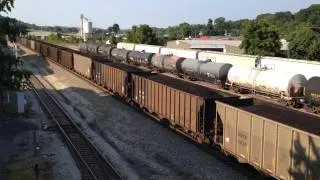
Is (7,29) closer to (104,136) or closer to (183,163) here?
(183,163)

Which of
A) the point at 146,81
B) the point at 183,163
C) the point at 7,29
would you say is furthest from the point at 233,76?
the point at 7,29

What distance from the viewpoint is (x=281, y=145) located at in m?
A: 14.9

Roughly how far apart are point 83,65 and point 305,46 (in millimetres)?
36285

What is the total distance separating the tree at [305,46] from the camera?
65.1 m

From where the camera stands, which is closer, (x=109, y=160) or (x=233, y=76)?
(x=109, y=160)

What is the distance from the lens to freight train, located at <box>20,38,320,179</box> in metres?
14.2

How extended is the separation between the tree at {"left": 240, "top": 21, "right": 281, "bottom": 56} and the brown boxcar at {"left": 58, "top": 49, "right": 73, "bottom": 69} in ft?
98.5

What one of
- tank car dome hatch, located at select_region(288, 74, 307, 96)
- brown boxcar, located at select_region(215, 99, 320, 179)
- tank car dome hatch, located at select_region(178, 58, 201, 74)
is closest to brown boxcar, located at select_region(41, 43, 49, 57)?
tank car dome hatch, located at select_region(178, 58, 201, 74)

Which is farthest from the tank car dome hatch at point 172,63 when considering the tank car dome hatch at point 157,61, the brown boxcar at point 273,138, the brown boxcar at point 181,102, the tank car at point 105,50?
the brown boxcar at point 273,138

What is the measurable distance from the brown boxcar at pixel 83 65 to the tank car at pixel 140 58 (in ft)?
39.0

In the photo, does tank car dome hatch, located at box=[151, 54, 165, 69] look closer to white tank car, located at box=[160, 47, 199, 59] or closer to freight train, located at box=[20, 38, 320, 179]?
white tank car, located at box=[160, 47, 199, 59]

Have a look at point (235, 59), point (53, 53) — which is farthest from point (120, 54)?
point (235, 59)

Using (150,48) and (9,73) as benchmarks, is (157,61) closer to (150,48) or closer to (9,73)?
(150,48)

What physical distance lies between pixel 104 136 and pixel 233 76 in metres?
21.5
